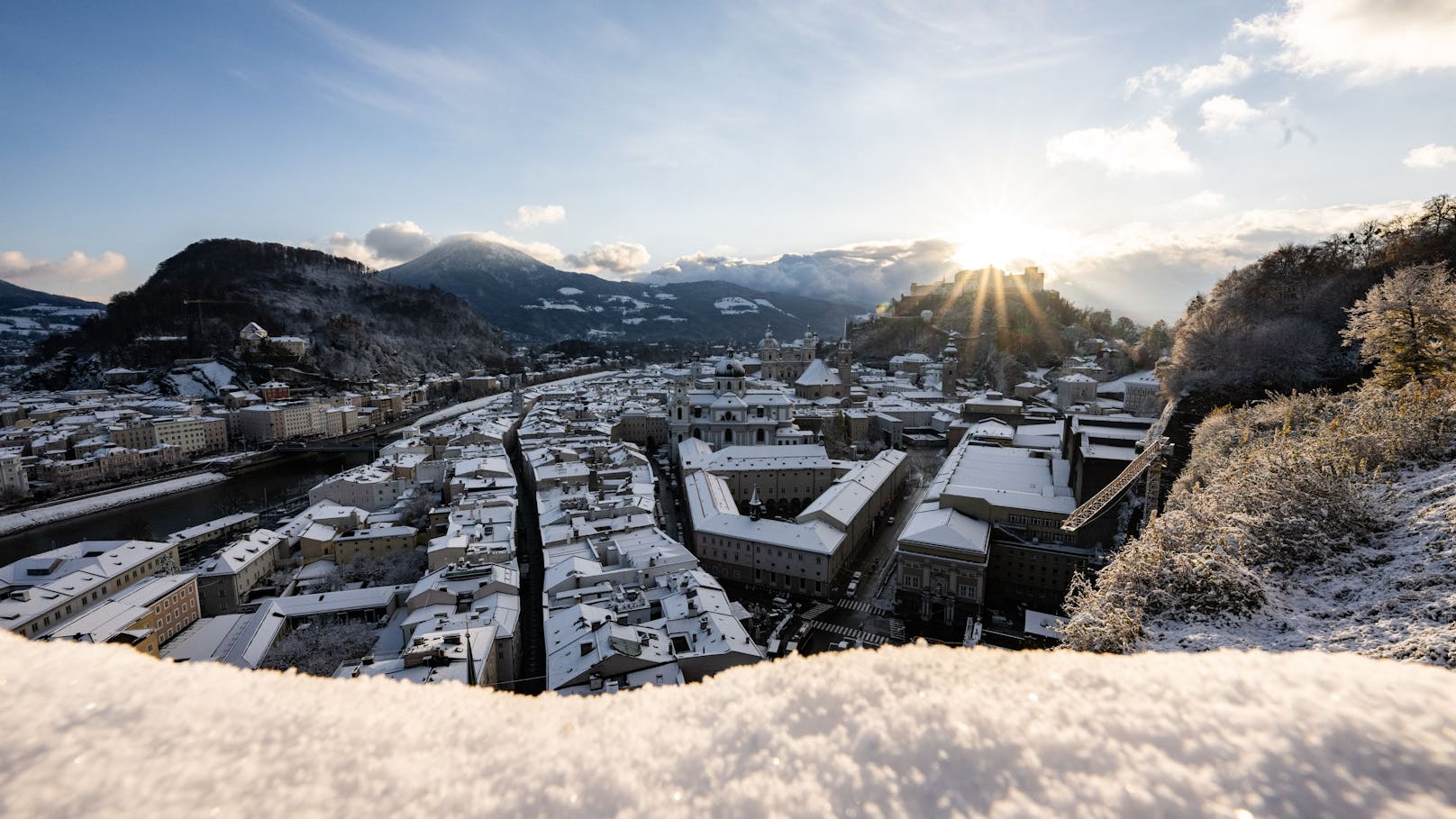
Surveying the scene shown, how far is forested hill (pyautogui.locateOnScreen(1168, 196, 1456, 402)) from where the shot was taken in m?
16.1

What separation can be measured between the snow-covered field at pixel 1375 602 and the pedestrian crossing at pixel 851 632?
11953mm

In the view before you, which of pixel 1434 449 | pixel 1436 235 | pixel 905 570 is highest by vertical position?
pixel 1436 235

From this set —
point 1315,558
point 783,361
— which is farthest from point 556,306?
point 1315,558

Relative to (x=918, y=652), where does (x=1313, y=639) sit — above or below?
below

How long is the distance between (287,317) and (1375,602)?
3567 inches

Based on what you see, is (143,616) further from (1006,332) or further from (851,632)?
(1006,332)

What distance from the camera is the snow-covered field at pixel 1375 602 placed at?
11.4ft

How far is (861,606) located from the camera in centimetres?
1795

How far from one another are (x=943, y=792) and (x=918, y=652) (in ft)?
2.32

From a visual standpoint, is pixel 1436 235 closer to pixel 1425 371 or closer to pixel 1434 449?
pixel 1425 371

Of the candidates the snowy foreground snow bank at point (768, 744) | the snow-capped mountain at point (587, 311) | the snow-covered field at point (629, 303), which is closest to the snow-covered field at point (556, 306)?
the snow-capped mountain at point (587, 311)

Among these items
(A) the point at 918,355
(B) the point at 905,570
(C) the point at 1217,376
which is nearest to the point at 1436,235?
(C) the point at 1217,376

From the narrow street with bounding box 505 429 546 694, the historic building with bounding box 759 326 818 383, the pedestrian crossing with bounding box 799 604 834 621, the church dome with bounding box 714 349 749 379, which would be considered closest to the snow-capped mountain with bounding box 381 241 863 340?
the historic building with bounding box 759 326 818 383

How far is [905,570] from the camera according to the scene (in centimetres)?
1727
